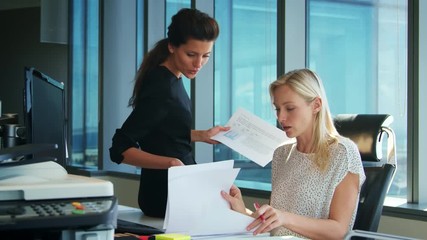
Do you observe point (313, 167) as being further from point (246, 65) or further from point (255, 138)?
point (246, 65)

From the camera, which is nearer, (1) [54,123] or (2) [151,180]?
(1) [54,123]

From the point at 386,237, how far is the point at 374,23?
2.22 m

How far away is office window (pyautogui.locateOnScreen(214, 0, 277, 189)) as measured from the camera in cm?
405

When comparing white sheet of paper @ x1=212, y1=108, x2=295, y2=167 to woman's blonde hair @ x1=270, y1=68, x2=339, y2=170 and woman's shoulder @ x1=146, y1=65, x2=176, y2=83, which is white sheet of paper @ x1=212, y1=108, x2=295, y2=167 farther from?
woman's shoulder @ x1=146, y1=65, x2=176, y2=83

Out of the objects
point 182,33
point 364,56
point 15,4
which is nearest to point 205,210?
point 182,33

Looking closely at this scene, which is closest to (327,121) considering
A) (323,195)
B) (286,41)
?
(323,195)

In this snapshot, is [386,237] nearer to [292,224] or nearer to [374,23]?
[292,224]

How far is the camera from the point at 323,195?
1950mm

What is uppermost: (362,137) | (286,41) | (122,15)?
(122,15)

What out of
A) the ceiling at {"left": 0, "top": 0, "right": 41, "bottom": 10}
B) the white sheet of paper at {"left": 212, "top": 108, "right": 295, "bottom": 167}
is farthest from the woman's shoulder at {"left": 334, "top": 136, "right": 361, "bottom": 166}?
the ceiling at {"left": 0, "top": 0, "right": 41, "bottom": 10}

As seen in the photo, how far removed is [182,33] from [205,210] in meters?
0.97

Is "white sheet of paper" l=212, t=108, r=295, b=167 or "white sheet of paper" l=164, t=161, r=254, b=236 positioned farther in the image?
"white sheet of paper" l=212, t=108, r=295, b=167

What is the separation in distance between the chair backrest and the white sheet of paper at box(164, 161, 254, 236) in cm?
44

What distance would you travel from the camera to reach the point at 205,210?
63.3 inches
